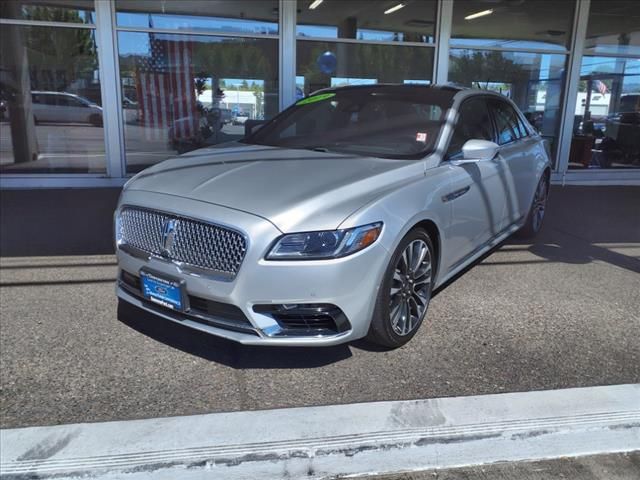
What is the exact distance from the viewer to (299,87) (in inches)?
369

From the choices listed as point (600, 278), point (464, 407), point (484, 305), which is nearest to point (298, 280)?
point (464, 407)

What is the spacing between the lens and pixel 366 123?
4371 millimetres

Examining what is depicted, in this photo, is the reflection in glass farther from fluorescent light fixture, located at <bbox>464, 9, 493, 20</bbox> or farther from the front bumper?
the front bumper

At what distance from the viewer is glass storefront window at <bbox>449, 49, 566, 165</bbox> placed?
401 inches

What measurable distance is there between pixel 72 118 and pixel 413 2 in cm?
623

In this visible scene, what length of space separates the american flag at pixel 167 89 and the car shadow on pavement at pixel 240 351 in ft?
20.3

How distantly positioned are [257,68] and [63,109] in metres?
3.20

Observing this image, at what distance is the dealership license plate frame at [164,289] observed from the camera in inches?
121

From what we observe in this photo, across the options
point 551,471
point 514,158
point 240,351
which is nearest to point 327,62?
point 514,158

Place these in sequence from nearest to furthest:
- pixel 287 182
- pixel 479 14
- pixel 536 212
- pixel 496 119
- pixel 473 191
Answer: pixel 287 182
pixel 473 191
pixel 496 119
pixel 536 212
pixel 479 14

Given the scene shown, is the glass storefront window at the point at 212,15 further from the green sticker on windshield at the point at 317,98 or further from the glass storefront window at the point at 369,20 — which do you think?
the green sticker on windshield at the point at 317,98

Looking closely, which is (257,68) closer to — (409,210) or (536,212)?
(536,212)

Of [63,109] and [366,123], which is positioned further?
[63,109]

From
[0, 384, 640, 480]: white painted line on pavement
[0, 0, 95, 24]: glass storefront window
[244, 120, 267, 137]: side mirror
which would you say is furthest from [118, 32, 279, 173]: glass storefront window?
[0, 384, 640, 480]: white painted line on pavement
